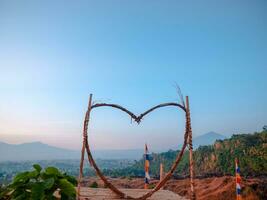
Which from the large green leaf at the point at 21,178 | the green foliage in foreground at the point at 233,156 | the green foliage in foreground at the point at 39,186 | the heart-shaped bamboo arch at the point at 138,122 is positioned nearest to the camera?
the green foliage in foreground at the point at 39,186

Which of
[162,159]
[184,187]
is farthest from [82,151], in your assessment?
[162,159]

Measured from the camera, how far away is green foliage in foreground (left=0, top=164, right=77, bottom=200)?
9.32 feet

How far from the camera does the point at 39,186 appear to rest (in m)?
2.86

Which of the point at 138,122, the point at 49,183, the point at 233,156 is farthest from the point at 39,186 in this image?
the point at 233,156

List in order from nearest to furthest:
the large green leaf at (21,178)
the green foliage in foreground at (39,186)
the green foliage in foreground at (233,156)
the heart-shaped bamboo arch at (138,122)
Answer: the green foliage in foreground at (39,186), the large green leaf at (21,178), the heart-shaped bamboo arch at (138,122), the green foliage in foreground at (233,156)

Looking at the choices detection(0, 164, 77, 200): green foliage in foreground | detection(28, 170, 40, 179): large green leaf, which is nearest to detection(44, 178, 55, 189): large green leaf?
detection(0, 164, 77, 200): green foliage in foreground

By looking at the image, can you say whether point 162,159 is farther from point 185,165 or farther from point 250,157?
point 250,157

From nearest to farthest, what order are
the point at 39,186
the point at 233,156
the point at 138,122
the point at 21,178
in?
the point at 39,186 < the point at 21,178 < the point at 138,122 < the point at 233,156

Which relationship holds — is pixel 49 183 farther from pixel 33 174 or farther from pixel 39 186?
pixel 33 174

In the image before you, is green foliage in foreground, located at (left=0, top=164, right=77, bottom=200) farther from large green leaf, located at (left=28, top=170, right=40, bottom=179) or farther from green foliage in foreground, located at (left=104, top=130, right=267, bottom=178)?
green foliage in foreground, located at (left=104, top=130, right=267, bottom=178)

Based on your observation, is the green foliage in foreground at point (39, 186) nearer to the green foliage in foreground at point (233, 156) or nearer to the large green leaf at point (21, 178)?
the large green leaf at point (21, 178)

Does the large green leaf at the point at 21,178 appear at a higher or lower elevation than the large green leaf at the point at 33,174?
lower

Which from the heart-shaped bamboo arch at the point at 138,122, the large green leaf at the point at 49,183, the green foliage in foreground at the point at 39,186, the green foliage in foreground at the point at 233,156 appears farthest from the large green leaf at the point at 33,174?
the green foliage in foreground at the point at 233,156

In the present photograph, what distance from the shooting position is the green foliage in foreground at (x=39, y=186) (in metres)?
2.84
